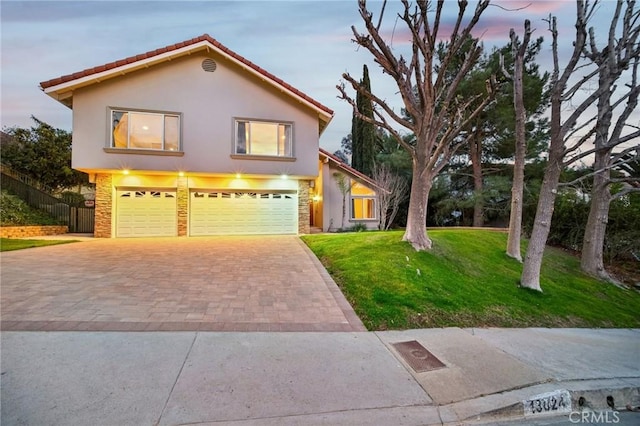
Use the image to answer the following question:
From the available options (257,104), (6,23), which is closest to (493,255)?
(257,104)

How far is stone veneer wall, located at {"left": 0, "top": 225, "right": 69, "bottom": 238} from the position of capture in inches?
489

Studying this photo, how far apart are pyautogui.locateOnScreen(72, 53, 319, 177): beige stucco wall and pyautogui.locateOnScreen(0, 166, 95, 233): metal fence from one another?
5755 millimetres

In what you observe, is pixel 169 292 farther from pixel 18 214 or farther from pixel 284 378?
pixel 18 214

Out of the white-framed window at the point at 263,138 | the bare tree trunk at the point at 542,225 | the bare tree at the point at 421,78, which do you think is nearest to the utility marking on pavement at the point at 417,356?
the bare tree at the point at 421,78

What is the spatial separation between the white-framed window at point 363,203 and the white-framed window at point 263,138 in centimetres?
534

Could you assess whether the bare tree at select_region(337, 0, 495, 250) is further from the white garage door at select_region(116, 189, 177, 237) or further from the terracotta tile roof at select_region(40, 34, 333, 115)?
the white garage door at select_region(116, 189, 177, 237)

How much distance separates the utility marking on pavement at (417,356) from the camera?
11.0ft

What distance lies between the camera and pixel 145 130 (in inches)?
482

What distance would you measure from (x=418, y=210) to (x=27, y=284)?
9.16 meters

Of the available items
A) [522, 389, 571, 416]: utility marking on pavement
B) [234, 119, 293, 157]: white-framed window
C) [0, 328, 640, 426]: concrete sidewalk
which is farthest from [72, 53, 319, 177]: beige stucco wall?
[522, 389, 571, 416]: utility marking on pavement

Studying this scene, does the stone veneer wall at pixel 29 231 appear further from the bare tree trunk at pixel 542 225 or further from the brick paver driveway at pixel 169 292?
the bare tree trunk at pixel 542 225

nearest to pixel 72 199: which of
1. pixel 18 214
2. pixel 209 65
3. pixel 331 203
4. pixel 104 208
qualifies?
pixel 18 214

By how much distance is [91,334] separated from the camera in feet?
12.6

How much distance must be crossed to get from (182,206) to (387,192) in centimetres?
1069
